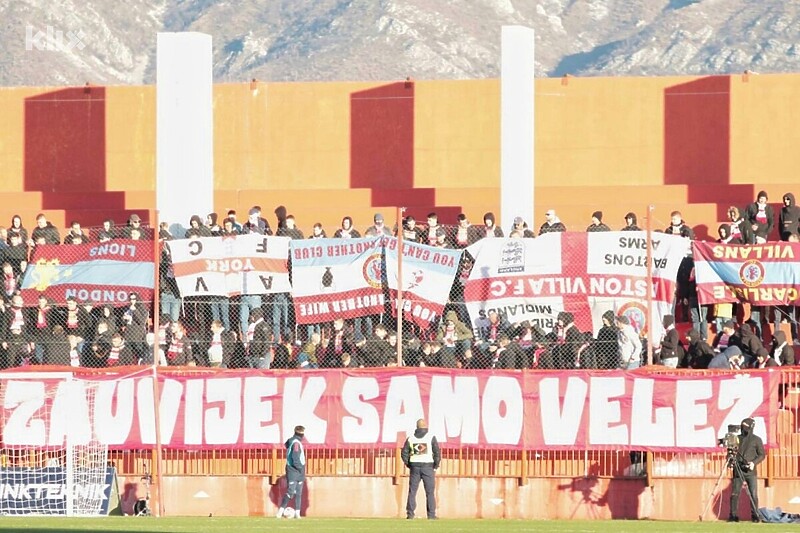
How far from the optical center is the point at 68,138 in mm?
37406

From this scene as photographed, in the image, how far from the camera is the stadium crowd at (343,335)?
25609 millimetres

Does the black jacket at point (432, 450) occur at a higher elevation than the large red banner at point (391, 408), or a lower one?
lower

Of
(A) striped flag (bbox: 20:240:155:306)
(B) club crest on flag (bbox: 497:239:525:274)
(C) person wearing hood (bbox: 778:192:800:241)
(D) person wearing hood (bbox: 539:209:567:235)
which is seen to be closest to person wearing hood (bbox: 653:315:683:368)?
(B) club crest on flag (bbox: 497:239:525:274)

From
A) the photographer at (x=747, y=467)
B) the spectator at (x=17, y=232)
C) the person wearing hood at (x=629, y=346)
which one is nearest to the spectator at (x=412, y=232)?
the person wearing hood at (x=629, y=346)

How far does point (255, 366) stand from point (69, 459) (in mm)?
3164

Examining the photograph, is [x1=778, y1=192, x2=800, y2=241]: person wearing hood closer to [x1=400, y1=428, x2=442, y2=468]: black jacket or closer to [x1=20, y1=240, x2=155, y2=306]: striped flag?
[x1=400, y1=428, x2=442, y2=468]: black jacket

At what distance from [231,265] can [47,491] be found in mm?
4326

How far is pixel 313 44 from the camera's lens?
163750 mm

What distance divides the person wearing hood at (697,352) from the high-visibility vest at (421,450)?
13.6 ft

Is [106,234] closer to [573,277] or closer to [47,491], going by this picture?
[47,491]

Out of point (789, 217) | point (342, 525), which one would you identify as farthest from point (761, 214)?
point (342, 525)

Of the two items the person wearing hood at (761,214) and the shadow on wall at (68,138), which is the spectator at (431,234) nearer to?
the person wearing hood at (761,214)

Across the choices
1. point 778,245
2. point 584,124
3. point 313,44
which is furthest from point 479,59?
point 778,245

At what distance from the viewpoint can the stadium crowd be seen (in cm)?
2561
